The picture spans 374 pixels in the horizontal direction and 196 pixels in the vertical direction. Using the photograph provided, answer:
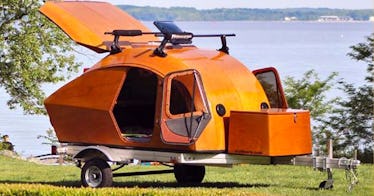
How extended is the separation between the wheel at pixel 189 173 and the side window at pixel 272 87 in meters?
1.36

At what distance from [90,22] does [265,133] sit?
10.3ft

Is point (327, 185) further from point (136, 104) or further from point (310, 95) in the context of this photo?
point (310, 95)

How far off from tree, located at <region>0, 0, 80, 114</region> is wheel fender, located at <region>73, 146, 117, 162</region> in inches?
644

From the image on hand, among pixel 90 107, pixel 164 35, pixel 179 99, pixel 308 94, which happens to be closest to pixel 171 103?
pixel 179 99

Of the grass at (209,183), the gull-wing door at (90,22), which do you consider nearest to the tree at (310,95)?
the grass at (209,183)

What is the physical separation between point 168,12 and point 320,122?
104 metres

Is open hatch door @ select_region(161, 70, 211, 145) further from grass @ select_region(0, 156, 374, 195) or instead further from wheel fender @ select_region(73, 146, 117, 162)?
wheel fender @ select_region(73, 146, 117, 162)

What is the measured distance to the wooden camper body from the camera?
12.0 m

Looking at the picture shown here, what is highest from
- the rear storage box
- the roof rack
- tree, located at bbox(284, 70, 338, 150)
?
tree, located at bbox(284, 70, 338, 150)

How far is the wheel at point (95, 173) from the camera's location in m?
12.5

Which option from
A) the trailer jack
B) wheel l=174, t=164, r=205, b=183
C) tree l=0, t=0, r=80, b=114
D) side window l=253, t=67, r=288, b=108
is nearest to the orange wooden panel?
wheel l=174, t=164, r=205, b=183

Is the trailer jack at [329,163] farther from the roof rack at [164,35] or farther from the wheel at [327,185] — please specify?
the roof rack at [164,35]

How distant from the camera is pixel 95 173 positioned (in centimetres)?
1256

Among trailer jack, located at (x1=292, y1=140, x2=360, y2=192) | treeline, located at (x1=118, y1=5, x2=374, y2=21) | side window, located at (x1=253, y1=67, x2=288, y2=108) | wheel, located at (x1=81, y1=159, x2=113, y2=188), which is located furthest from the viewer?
treeline, located at (x1=118, y1=5, x2=374, y2=21)
